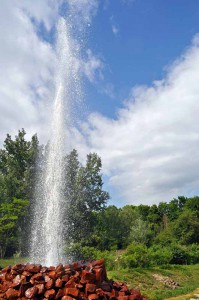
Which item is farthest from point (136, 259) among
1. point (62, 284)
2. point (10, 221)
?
point (10, 221)

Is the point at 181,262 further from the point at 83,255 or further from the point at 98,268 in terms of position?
the point at 98,268

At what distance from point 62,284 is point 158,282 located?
31.2 ft

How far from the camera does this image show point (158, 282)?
1398cm

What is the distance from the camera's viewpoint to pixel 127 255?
17625 millimetres

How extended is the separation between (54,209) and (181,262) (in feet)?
37.4

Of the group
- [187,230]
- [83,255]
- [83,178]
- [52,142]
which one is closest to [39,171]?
[83,178]

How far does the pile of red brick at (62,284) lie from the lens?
5289 millimetres

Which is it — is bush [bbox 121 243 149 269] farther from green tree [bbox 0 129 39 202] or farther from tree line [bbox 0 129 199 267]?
green tree [bbox 0 129 39 202]

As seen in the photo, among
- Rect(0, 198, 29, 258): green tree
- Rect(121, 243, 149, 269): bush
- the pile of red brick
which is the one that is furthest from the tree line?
the pile of red brick

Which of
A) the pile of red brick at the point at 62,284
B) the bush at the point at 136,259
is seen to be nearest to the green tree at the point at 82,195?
the bush at the point at 136,259

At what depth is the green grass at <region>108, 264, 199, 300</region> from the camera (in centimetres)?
1211

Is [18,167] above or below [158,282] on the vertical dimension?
above

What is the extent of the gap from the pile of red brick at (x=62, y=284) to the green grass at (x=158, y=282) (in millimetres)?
5845

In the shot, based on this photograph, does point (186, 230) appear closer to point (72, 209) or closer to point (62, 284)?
point (72, 209)
